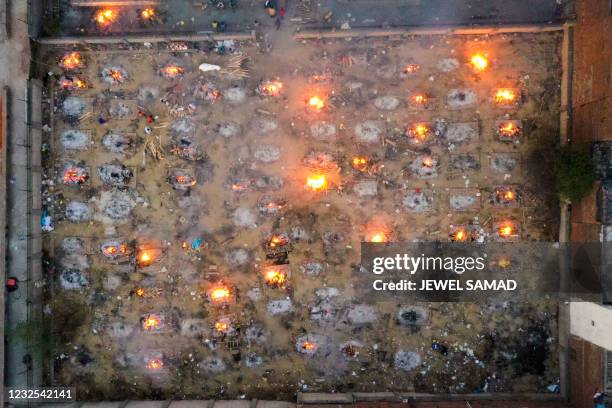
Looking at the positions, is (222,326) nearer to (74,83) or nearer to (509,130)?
(74,83)

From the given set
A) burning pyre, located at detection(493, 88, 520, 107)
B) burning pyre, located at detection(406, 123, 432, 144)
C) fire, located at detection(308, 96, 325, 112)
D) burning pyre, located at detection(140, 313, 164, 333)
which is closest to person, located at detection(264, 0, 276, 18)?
fire, located at detection(308, 96, 325, 112)

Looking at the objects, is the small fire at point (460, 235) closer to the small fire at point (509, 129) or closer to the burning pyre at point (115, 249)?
the small fire at point (509, 129)

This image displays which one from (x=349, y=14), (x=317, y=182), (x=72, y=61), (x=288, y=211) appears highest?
(x=349, y=14)

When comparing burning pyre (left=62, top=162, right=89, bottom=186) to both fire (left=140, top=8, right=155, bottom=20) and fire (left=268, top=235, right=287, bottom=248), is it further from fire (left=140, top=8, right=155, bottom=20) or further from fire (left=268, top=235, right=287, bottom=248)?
fire (left=268, top=235, right=287, bottom=248)

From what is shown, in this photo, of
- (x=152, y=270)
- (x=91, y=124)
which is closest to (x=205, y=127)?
(x=91, y=124)

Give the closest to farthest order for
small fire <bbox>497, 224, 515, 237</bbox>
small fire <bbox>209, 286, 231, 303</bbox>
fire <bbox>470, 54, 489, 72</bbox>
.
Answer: fire <bbox>470, 54, 489, 72</bbox> → small fire <bbox>497, 224, 515, 237</bbox> → small fire <bbox>209, 286, 231, 303</bbox>

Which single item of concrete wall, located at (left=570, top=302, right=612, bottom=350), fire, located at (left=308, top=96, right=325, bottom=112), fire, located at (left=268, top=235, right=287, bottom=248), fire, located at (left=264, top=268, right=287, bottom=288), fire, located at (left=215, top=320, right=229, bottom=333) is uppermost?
fire, located at (left=308, top=96, right=325, bottom=112)

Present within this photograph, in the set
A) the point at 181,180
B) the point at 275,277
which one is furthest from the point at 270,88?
the point at 275,277
